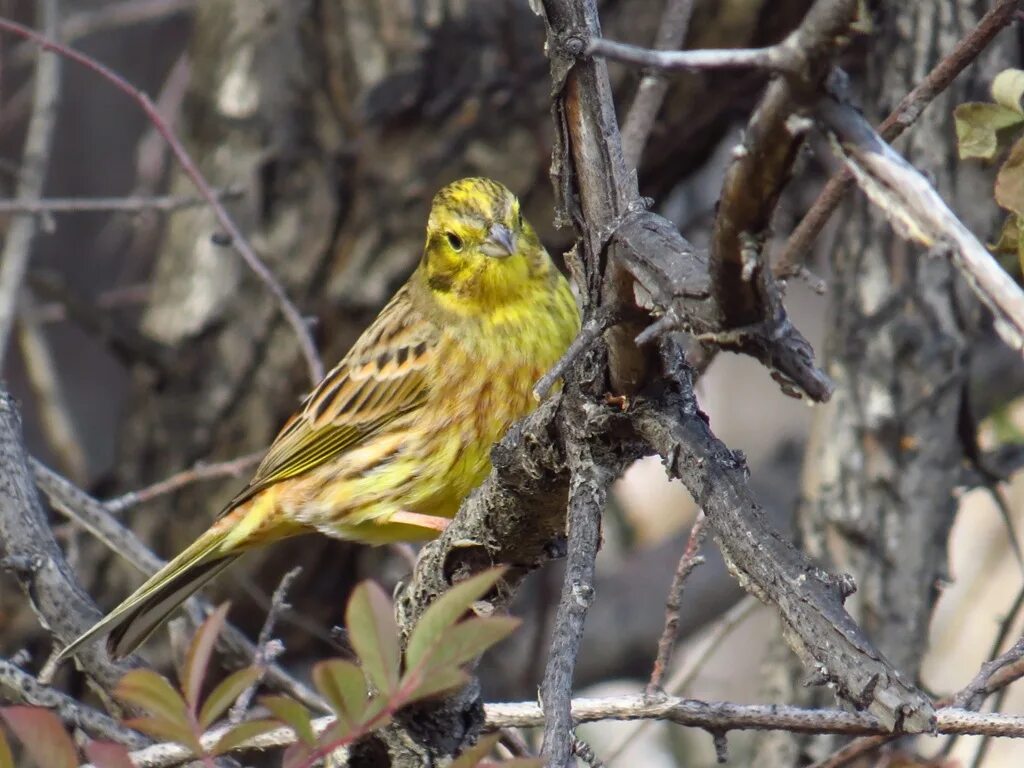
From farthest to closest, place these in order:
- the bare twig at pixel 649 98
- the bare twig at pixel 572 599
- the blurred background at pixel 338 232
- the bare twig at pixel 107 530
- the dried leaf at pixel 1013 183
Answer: the blurred background at pixel 338 232, the bare twig at pixel 649 98, the bare twig at pixel 107 530, the dried leaf at pixel 1013 183, the bare twig at pixel 572 599

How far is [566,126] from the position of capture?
6.02 feet

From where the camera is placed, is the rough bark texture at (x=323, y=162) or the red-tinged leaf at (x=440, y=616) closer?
the red-tinged leaf at (x=440, y=616)

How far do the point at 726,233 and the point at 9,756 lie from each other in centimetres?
86

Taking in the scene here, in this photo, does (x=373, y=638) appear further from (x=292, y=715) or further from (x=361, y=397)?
(x=361, y=397)

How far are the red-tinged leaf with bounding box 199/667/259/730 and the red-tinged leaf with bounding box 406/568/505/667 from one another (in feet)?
0.66

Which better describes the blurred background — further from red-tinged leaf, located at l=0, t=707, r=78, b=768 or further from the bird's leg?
red-tinged leaf, located at l=0, t=707, r=78, b=768

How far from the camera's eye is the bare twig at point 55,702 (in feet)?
7.93

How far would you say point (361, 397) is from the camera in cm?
405

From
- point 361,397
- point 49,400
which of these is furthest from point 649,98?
point 49,400

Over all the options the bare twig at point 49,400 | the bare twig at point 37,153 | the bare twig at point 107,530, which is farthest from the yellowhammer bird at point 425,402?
the bare twig at point 49,400

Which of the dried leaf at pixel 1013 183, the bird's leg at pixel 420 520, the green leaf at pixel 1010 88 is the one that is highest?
the green leaf at pixel 1010 88

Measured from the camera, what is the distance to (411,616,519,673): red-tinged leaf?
1248mm

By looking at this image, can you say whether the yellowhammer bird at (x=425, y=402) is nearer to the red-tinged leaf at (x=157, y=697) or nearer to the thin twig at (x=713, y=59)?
the red-tinged leaf at (x=157, y=697)

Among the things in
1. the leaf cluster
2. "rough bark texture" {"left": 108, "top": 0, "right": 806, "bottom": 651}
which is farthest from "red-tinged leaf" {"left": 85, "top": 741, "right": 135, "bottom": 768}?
"rough bark texture" {"left": 108, "top": 0, "right": 806, "bottom": 651}
